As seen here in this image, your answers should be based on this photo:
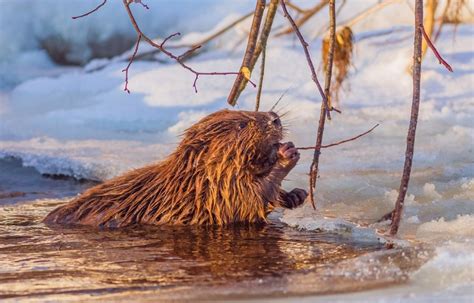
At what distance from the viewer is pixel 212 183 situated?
4.65 m

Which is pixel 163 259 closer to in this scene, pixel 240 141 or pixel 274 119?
pixel 240 141

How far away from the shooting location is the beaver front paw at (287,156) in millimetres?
4504

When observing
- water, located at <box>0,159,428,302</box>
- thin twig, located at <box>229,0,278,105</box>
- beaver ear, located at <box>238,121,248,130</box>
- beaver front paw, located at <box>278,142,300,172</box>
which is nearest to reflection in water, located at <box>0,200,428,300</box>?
water, located at <box>0,159,428,302</box>

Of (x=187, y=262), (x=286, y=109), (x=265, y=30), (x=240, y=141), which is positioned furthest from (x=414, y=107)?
(x=286, y=109)

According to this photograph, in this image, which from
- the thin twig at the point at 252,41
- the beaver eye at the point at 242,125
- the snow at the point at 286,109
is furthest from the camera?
the snow at the point at 286,109

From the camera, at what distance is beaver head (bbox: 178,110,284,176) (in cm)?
457

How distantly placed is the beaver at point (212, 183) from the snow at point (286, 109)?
0.71ft

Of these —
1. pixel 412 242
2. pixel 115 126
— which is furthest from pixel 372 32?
pixel 412 242

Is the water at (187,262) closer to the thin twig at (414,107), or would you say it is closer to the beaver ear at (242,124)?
the thin twig at (414,107)

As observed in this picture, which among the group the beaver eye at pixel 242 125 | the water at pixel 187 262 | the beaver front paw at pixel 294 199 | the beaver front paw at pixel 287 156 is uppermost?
the beaver eye at pixel 242 125

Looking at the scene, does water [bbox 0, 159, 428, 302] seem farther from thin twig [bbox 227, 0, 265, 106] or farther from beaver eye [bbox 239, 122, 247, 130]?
thin twig [bbox 227, 0, 265, 106]

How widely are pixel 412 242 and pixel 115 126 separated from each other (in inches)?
161

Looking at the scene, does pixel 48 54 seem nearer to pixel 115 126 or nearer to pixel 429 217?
pixel 115 126

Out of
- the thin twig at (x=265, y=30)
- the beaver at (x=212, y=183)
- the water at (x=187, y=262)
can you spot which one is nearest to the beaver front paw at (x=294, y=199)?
the beaver at (x=212, y=183)
